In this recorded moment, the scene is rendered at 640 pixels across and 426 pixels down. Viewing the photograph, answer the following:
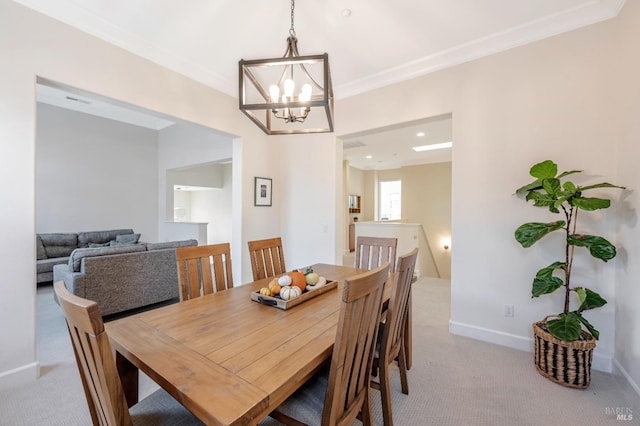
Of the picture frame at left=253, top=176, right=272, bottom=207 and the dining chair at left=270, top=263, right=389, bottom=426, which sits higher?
the picture frame at left=253, top=176, right=272, bottom=207

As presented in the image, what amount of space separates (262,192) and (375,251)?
2.16 m

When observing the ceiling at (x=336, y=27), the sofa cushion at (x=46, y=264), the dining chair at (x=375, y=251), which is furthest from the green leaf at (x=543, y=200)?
the sofa cushion at (x=46, y=264)

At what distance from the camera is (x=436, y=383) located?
2016 mm

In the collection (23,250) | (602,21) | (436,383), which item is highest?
(602,21)

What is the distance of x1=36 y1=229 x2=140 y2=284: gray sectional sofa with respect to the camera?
4527 millimetres

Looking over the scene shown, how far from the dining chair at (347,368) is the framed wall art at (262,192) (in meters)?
2.98

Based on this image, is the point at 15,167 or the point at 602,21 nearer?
the point at 15,167

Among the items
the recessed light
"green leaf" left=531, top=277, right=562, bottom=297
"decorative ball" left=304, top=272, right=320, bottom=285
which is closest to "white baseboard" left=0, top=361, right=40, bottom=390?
"decorative ball" left=304, top=272, right=320, bottom=285

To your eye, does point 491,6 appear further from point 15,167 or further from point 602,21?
point 15,167

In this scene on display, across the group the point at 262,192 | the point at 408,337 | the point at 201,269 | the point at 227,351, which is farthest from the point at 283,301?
the point at 262,192

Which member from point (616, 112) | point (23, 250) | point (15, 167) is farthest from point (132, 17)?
point (616, 112)

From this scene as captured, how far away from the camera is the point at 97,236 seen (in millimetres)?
5523

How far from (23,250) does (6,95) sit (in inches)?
45.4

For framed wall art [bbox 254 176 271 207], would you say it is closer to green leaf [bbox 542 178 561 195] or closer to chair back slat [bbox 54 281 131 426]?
chair back slat [bbox 54 281 131 426]
